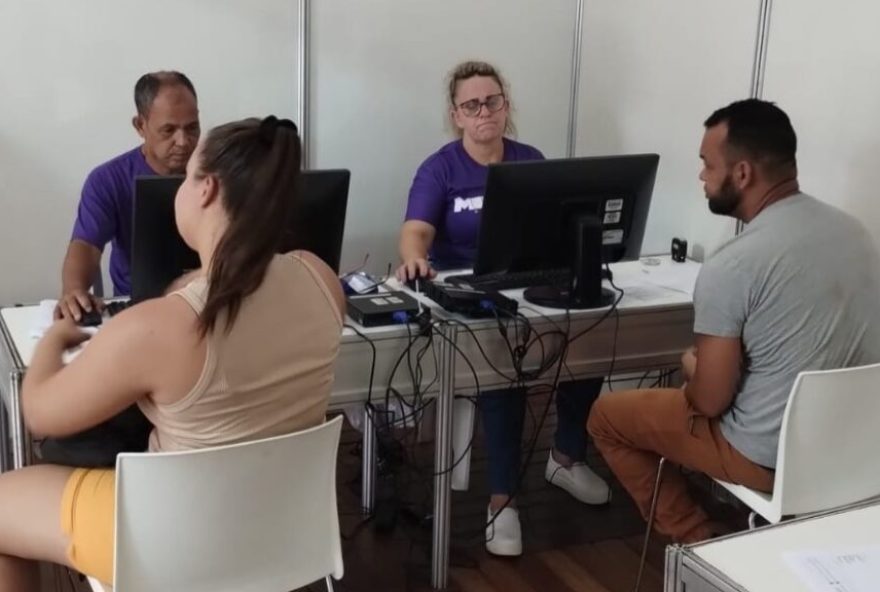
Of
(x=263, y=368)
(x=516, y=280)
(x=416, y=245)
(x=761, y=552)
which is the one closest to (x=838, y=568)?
(x=761, y=552)

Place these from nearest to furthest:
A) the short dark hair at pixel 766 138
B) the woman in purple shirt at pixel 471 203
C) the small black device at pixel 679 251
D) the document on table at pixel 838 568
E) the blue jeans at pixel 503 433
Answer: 1. the document on table at pixel 838 568
2. the short dark hair at pixel 766 138
3. the blue jeans at pixel 503 433
4. the woman in purple shirt at pixel 471 203
5. the small black device at pixel 679 251

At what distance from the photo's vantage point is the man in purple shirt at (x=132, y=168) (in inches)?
108

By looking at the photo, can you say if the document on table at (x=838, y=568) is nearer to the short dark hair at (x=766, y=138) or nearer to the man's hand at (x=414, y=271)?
the short dark hair at (x=766, y=138)

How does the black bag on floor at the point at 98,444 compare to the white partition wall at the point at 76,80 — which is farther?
the white partition wall at the point at 76,80

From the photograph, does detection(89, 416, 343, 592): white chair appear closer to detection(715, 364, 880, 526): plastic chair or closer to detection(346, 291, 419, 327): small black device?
detection(346, 291, 419, 327): small black device

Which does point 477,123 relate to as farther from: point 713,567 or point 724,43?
point 713,567

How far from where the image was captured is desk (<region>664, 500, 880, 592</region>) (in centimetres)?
138

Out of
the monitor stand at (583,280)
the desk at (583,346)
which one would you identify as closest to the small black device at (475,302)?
the desk at (583,346)

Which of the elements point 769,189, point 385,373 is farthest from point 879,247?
point 385,373

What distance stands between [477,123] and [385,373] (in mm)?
1037

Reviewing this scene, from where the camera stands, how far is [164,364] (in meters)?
1.58

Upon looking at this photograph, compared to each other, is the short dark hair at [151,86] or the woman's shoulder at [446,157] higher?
the short dark hair at [151,86]

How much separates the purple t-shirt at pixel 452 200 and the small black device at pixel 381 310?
2.08 ft

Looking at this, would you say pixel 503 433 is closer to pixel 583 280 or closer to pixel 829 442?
pixel 583 280
